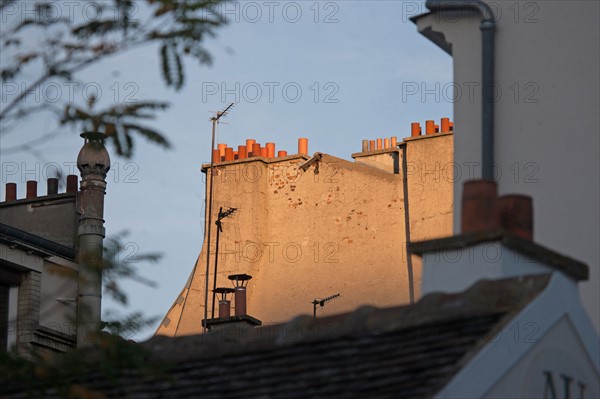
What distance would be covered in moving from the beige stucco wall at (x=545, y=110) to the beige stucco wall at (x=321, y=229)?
1604 cm

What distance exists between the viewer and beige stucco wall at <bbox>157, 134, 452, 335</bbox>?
31.2 meters

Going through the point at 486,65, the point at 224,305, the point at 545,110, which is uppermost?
the point at 486,65

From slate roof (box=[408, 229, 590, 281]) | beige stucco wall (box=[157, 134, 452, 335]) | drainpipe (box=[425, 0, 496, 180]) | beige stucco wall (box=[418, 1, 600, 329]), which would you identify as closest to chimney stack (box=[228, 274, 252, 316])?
beige stucco wall (box=[157, 134, 452, 335])

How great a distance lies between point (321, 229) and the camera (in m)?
32.4

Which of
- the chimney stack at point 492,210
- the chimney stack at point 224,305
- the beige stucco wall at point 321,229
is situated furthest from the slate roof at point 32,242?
the chimney stack at point 492,210

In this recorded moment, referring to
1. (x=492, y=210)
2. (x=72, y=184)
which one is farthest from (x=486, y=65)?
(x=72, y=184)

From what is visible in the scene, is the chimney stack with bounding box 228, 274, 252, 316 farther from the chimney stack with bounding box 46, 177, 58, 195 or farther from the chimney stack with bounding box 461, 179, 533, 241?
the chimney stack with bounding box 461, 179, 533, 241

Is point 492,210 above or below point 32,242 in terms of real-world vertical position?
below

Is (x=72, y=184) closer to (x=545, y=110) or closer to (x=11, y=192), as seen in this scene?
(x=11, y=192)

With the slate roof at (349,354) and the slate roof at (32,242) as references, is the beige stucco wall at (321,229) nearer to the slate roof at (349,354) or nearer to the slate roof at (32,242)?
the slate roof at (32,242)

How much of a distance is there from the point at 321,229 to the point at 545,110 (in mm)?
18499

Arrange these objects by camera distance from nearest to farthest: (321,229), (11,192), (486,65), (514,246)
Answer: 1. (514,246)
2. (486,65)
3. (11,192)
4. (321,229)

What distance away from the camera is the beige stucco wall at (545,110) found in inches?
535

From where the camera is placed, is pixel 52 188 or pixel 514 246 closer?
pixel 514 246
